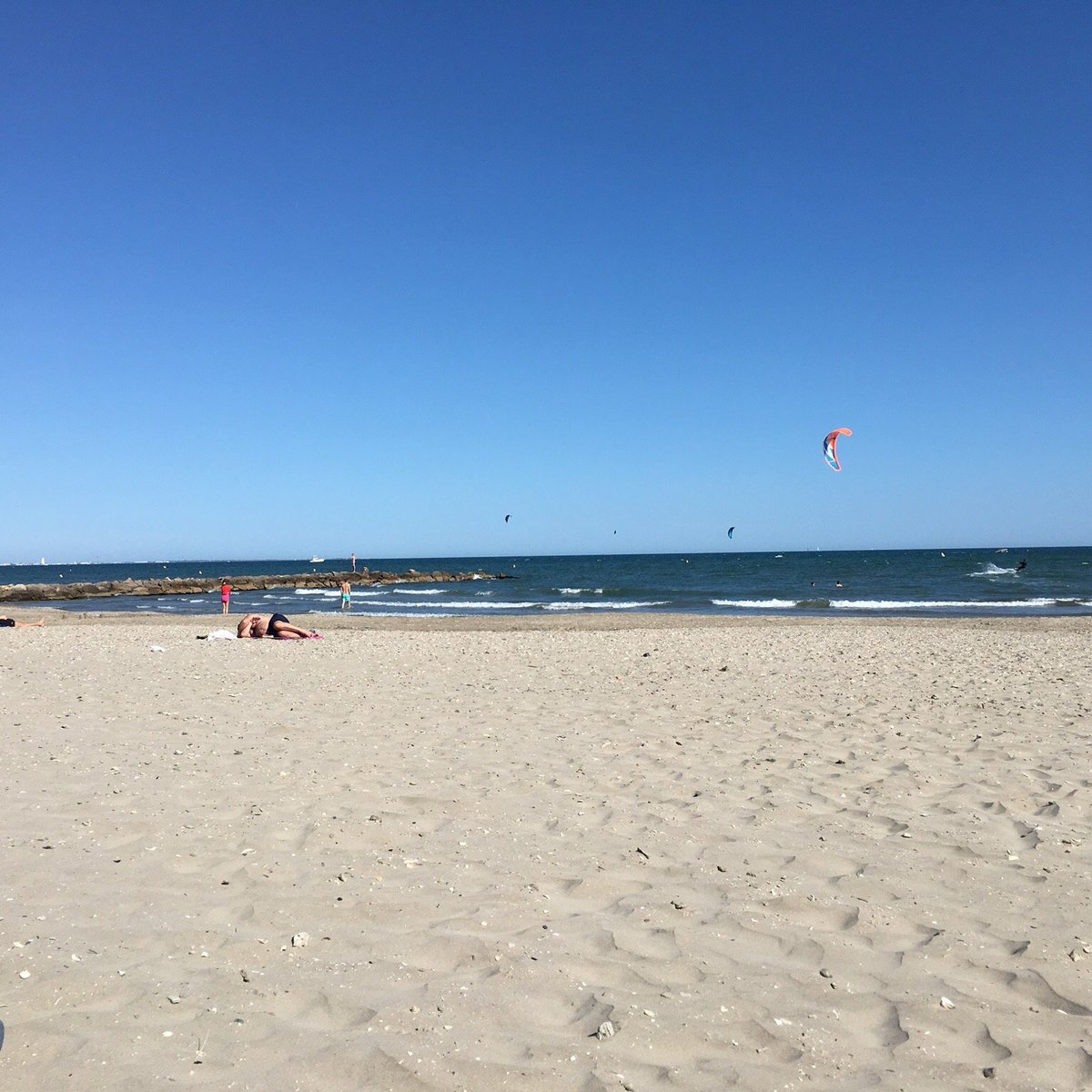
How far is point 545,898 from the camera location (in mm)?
3799

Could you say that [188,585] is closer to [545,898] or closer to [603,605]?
[603,605]

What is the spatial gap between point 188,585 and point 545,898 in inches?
2275

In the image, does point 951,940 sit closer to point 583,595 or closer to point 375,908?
point 375,908

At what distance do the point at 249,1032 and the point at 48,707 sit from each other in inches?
268

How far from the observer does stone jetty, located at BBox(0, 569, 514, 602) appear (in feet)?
168

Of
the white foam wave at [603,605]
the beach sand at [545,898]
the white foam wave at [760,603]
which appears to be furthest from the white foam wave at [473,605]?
the beach sand at [545,898]

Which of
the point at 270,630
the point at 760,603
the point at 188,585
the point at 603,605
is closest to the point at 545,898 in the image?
the point at 270,630

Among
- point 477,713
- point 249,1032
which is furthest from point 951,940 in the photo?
point 477,713

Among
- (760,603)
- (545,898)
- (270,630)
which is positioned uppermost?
(270,630)

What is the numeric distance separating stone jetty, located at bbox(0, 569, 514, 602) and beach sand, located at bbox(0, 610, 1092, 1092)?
48.3 meters

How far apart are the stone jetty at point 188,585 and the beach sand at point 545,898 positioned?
4833cm

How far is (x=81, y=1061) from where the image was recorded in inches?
101

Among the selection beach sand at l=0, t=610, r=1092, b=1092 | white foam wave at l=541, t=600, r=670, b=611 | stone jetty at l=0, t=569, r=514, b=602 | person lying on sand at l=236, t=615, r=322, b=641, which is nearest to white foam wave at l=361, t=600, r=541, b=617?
white foam wave at l=541, t=600, r=670, b=611

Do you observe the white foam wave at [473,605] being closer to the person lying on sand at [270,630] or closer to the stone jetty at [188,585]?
the person lying on sand at [270,630]
